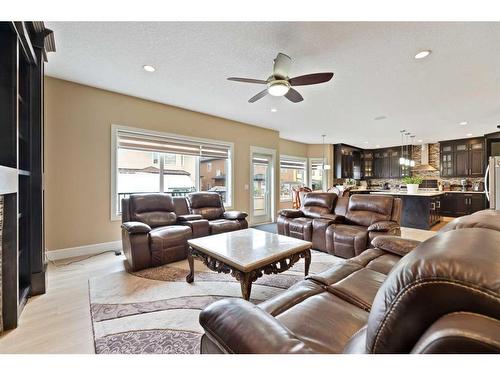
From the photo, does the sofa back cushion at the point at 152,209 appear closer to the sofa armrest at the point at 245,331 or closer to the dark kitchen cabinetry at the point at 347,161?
the sofa armrest at the point at 245,331

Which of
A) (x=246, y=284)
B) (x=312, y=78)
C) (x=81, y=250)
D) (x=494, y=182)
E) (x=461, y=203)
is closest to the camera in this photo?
(x=246, y=284)

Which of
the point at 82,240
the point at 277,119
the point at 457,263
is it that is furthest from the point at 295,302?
the point at 277,119

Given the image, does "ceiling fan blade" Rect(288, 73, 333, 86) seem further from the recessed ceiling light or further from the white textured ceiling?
the recessed ceiling light

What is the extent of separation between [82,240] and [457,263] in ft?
14.2

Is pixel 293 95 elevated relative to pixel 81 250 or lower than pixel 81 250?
elevated

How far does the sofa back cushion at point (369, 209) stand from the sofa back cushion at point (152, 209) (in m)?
2.92

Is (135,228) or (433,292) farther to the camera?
(135,228)

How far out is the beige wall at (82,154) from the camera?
3232 millimetres

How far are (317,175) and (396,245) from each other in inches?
274

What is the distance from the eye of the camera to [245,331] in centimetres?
77

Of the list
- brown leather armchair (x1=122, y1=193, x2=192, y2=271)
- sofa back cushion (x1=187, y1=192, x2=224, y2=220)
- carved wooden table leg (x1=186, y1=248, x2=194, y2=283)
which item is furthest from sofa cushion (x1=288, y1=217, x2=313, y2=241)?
carved wooden table leg (x1=186, y1=248, x2=194, y2=283)

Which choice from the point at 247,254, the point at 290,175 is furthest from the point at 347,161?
the point at 247,254

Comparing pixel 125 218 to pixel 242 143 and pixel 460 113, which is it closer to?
pixel 242 143

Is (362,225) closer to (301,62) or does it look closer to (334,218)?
(334,218)
